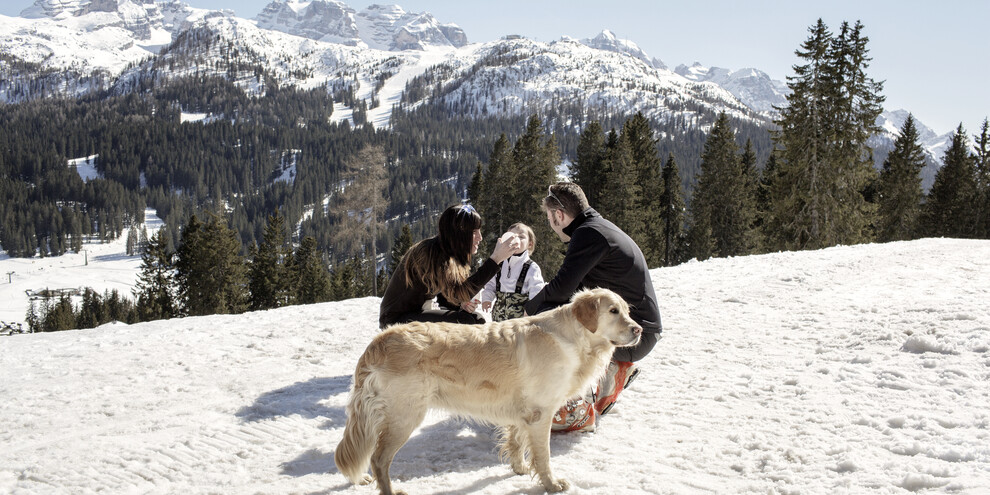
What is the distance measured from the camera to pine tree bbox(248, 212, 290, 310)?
4331 centimetres

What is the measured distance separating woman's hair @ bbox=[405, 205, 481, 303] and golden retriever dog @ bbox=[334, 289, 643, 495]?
59.3 inches

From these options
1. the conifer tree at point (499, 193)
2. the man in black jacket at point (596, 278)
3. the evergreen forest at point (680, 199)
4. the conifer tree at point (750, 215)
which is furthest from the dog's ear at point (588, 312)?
the conifer tree at point (750, 215)

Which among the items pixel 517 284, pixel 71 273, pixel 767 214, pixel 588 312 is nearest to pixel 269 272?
pixel 767 214

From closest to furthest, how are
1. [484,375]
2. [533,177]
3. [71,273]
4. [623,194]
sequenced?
[484,375] < [623,194] < [533,177] < [71,273]

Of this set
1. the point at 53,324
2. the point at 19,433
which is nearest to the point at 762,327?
the point at 19,433

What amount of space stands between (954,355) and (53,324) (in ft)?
266

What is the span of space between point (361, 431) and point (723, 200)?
37.1 meters

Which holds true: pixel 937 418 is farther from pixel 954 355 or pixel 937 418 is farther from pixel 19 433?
pixel 19 433

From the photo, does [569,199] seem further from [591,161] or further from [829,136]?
[591,161]

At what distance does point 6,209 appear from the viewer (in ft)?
497

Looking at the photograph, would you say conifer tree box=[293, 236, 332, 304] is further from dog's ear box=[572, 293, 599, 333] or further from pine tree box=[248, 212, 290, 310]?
dog's ear box=[572, 293, 599, 333]

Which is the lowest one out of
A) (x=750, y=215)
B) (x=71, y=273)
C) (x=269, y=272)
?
(x=71, y=273)

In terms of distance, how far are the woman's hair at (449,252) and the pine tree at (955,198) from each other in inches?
1813

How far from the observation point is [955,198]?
38.8 metres
